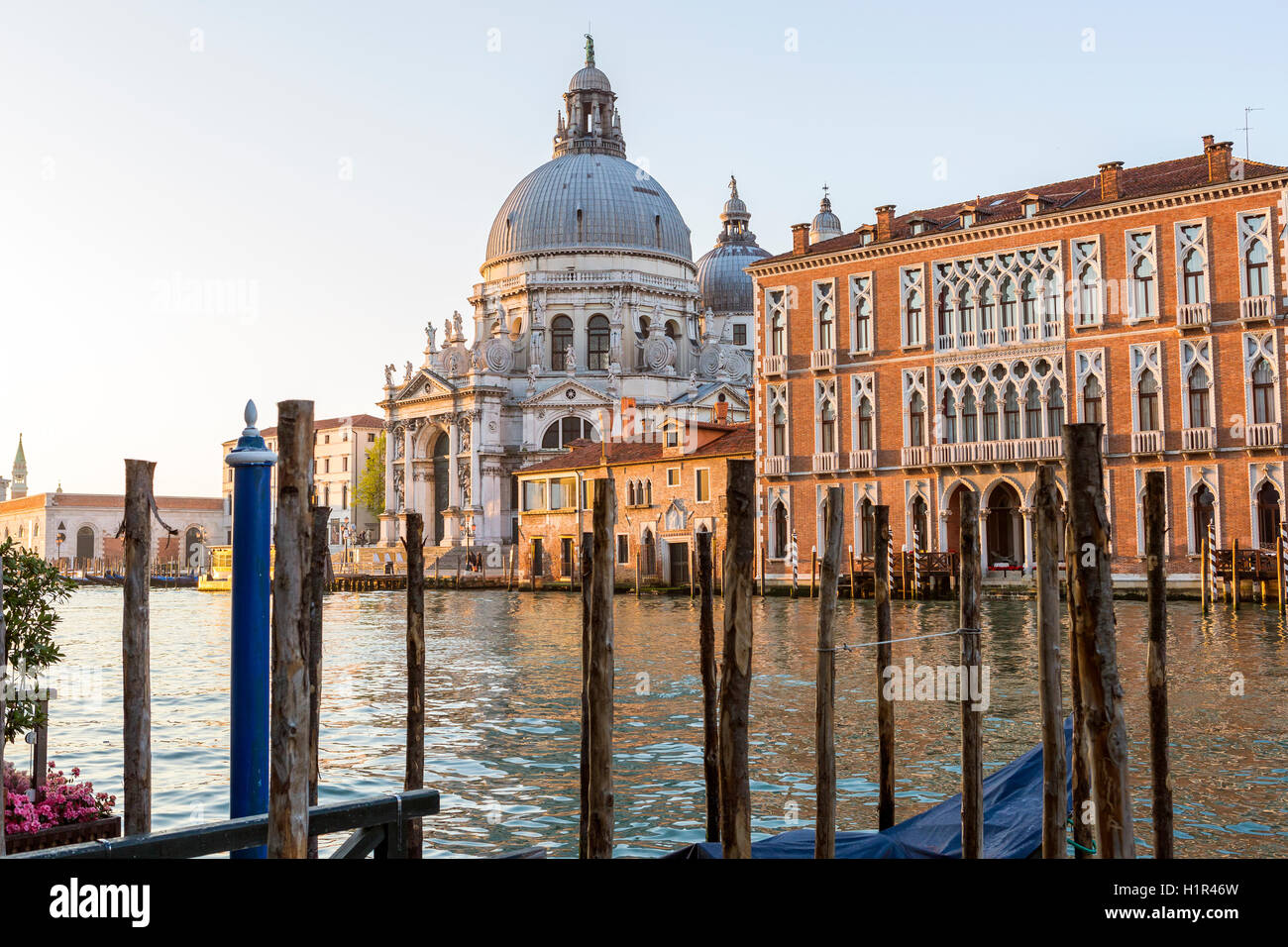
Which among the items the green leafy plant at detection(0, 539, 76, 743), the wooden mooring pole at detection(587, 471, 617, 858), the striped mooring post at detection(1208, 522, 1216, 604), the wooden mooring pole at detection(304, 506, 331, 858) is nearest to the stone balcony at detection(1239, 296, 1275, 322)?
the striped mooring post at detection(1208, 522, 1216, 604)

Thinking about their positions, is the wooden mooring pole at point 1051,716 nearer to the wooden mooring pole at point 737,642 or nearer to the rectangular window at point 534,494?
the wooden mooring pole at point 737,642

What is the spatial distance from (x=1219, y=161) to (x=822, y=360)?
992 cm

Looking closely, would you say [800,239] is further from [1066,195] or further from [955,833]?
[955,833]

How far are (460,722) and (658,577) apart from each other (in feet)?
83.3

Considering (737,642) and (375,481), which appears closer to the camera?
(737,642)

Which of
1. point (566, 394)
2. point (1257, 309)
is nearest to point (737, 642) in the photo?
point (1257, 309)

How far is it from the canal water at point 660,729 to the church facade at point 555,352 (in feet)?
Result: 103

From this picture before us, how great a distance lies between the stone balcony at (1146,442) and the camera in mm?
26484

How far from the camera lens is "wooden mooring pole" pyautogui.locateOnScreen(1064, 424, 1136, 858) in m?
5.07

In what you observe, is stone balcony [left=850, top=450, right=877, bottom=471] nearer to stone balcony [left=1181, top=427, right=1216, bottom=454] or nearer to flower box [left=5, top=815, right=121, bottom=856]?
stone balcony [left=1181, top=427, right=1216, bottom=454]

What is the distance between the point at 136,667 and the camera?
6.41m

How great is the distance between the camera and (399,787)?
9953 mm
